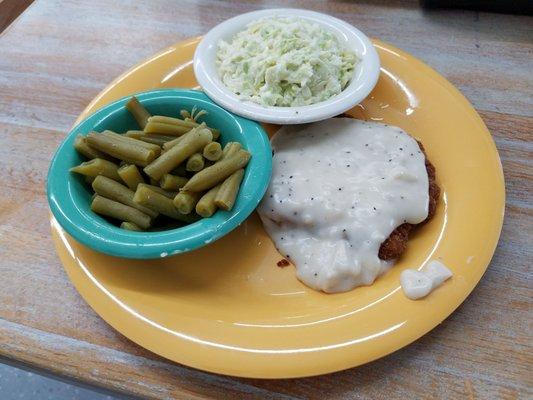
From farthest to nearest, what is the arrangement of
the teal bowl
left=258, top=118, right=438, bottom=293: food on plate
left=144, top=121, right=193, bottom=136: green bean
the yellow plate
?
left=144, top=121, right=193, bottom=136: green bean → left=258, top=118, right=438, bottom=293: food on plate → the teal bowl → the yellow plate

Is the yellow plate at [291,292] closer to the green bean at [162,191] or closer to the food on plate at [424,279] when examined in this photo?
the food on plate at [424,279]

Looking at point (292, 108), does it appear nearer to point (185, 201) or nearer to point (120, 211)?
point (185, 201)

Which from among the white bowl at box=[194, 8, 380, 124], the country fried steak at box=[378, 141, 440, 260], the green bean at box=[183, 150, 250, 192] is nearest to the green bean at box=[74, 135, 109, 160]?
the green bean at box=[183, 150, 250, 192]

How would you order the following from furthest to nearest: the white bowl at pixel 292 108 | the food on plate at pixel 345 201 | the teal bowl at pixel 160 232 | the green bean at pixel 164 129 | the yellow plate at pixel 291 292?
the white bowl at pixel 292 108, the green bean at pixel 164 129, the food on plate at pixel 345 201, the teal bowl at pixel 160 232, the yellow plate at pixel 291 292

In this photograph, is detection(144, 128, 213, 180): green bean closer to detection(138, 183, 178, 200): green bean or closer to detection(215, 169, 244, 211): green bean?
detection(138, 183, 178, 200): green bean

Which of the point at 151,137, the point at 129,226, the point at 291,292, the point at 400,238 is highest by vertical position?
the point at 151,137

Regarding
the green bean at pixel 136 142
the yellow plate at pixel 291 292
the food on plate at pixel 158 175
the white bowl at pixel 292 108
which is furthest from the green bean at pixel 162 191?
the white bowl at pixel 292 108

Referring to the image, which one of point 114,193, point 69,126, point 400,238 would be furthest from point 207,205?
point 69,126
